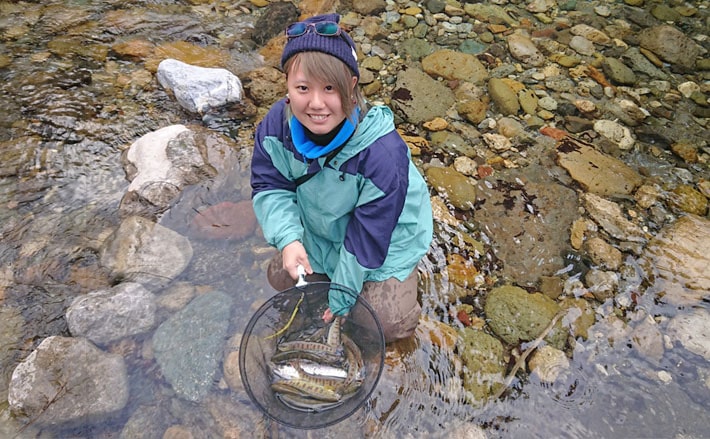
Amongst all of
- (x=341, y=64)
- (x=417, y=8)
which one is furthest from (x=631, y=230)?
(x=417, y=8)

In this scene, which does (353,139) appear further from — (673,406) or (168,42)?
(168,42)

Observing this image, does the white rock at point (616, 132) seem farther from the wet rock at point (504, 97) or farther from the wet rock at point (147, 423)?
the wet rock at point (147, 423)

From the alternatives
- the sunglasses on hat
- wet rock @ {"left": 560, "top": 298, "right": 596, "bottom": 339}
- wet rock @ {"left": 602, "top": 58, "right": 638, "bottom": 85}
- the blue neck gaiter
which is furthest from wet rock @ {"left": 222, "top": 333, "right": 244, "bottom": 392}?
wet rock @ {"left": 602, "top": 58, "right": 638, "bottom": 85}

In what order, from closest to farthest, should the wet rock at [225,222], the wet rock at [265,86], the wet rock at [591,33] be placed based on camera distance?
the wet rock at [225,222]
the wet rock at [265,86]
the wet rock at [591,33]

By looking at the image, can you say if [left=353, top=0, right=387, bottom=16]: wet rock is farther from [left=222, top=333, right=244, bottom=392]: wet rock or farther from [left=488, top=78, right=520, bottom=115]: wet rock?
[left=222, top=333, right=244, bottom=392]: wet rock

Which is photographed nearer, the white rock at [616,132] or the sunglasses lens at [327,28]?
the sunglasses lens at [327,28]

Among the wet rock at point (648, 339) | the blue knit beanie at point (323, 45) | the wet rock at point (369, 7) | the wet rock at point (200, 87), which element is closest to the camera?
the blue knit beanie at point (323, 45)

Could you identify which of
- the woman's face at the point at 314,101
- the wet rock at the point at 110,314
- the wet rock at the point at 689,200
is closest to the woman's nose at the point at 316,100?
the woman's face at the point at 314,101

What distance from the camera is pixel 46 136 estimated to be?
3.95 metres

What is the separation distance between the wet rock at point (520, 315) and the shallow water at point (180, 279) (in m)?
0.21

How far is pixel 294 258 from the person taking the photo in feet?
8.05

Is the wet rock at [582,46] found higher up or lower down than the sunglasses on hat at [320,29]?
lower down

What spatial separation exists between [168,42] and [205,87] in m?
1.38

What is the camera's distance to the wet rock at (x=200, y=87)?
4.19 metres
